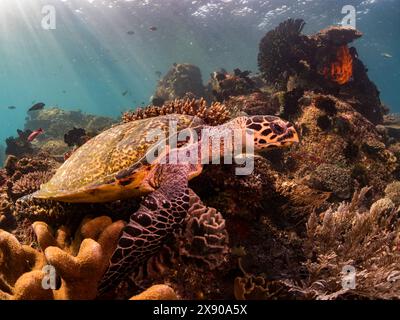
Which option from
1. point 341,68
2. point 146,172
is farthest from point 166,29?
point 146,172

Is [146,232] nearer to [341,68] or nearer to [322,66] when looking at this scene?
[322,66]

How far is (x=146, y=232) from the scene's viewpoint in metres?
2.46

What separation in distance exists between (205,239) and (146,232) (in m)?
0.59

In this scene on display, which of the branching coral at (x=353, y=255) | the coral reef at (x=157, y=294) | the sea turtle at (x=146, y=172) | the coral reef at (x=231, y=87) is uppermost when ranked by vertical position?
the sea turtle at (x=146, y=172)

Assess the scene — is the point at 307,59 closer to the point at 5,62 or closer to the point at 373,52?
the point at 373,52

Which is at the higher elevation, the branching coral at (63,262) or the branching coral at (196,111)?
the branching coral at (196,111)

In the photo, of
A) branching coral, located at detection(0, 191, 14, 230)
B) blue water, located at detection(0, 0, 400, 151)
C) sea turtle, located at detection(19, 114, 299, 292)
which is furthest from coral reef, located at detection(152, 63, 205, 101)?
sea turtle, located at detection(19, 114, 299, 292)

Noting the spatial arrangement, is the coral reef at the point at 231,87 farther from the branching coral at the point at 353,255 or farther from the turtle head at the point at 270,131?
the branching coral at the point at 353,255

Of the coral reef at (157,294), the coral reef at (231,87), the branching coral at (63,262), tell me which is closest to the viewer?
the coral reef at (157,294)

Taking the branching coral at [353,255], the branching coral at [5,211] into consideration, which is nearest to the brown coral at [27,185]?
the branching coral at [5,211]

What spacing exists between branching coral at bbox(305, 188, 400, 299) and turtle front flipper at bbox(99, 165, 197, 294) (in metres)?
1.53

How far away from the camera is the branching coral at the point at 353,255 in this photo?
2816 millimetres

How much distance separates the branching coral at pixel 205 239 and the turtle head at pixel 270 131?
48.0 inches

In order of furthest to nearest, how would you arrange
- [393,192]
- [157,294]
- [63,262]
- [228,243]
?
[393,192]
[228,243]
[63,262]
[157,294]
